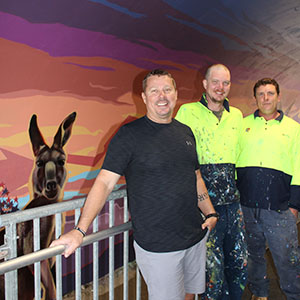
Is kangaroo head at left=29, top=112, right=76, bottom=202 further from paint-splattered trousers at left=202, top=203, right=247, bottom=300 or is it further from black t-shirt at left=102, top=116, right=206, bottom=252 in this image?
paint-splattered trousers at left=202, top=203, right=247, bottom=300

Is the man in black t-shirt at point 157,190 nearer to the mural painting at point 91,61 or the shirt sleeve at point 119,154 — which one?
the shirt sleeve at point 119,154

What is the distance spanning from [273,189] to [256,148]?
365 mm

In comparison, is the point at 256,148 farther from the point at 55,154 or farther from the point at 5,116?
the point at 5,116

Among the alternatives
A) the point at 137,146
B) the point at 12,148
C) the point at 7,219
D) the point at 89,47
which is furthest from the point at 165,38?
the point at 7,219

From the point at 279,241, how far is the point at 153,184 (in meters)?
1.49

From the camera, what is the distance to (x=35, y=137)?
2.96 metres

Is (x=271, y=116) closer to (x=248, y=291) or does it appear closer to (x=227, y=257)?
(x=227, y=257)

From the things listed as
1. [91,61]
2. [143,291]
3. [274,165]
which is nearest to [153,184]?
[274,165]

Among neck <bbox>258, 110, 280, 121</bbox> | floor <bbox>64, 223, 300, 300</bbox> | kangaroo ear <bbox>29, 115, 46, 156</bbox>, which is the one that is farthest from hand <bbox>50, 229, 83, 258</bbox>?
floor <bbox>64, 223, 300, 300</bbox>

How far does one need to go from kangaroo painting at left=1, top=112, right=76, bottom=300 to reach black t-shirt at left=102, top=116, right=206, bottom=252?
1512mm

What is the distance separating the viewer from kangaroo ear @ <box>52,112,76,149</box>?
125 inches

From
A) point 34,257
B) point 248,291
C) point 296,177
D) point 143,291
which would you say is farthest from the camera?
point 143,291

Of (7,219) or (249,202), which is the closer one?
(7,219)

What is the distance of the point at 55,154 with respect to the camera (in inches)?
126
